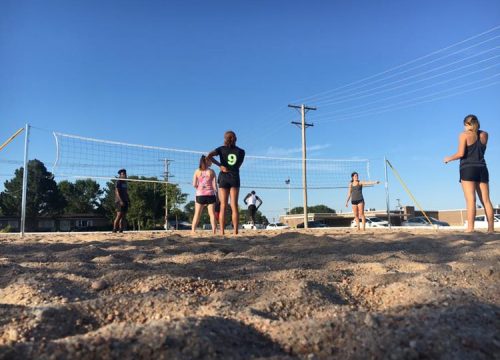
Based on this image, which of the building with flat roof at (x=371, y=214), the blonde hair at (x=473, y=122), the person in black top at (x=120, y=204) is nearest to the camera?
the blonde hair at (x=473, y=122)

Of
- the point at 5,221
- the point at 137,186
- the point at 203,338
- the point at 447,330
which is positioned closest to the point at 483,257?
the point at 447,330

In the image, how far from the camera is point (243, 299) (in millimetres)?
2105

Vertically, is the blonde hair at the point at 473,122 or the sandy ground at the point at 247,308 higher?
the blonde hair at the point at 473,122

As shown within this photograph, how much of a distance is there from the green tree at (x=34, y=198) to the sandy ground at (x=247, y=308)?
52463 mm

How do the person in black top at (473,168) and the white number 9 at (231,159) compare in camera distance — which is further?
the white number 9 at (231,159)

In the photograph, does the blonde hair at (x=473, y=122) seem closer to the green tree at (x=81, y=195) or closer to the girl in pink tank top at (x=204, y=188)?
the girl in pink tank top at (x=204, y=188)

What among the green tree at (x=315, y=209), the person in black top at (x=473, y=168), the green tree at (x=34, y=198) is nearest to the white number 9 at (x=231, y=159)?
the person in black top at (x=473, y=168)

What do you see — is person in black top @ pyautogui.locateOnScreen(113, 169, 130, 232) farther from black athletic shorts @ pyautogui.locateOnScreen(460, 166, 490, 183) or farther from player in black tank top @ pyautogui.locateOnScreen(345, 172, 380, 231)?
black athletic shorts @ pyautogui.locateOnScreen(460, 166, 490, 183)

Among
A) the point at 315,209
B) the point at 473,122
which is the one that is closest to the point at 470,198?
the point at 473,122

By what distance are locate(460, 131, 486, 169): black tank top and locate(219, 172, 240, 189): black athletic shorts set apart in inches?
127

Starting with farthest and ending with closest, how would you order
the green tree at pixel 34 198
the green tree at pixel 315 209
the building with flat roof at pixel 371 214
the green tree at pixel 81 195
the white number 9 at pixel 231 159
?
the green tree at pixel 315 209 → the green tree at pixel 81 195 → the building with flat roof at pixel 371 214 → the green tree at pixel 34 198 → the white number 9 at pixel 231 159

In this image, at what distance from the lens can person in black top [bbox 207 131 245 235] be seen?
6.69 m

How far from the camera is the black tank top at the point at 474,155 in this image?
6047 mm

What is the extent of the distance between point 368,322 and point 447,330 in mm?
267
